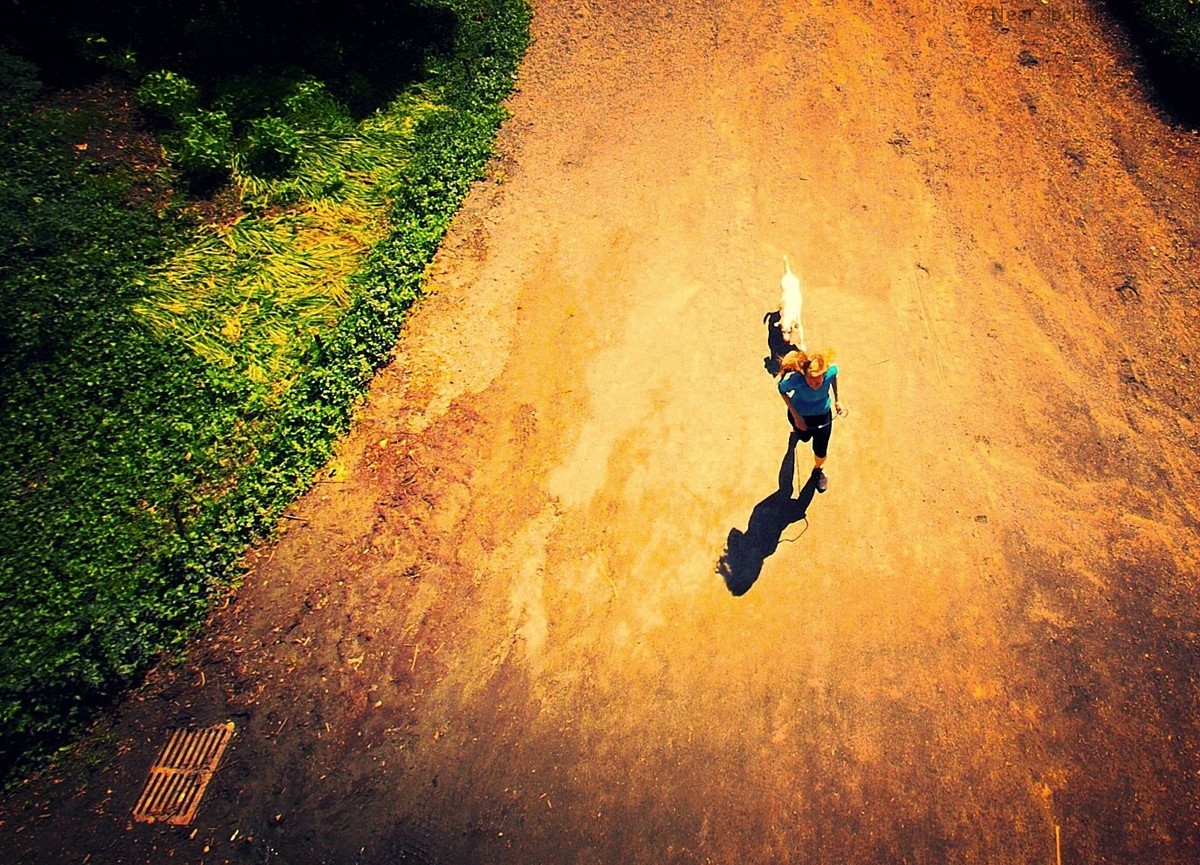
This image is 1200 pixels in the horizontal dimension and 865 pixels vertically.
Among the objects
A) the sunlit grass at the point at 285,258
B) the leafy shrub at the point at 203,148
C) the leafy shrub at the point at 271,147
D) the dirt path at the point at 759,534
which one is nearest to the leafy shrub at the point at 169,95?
the leafy shrub at the point at 203,148

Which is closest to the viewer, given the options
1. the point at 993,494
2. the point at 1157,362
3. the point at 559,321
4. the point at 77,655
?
the point at 77,655

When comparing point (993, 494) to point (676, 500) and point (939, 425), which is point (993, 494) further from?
point (676, 500)

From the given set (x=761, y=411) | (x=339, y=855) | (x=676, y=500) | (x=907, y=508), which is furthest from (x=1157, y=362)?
(x=339, y=855)

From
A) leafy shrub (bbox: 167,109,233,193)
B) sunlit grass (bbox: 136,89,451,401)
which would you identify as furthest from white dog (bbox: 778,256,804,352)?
leafy shrub (bbox: 167,109,233,193)

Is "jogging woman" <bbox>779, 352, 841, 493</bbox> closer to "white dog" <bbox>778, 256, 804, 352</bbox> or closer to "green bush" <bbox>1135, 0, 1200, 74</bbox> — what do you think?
"white dog" <bbox>778, 256, 804, 352</bbox>

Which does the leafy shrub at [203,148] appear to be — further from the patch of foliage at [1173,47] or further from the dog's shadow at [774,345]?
the patch of foliage at [1173,47]

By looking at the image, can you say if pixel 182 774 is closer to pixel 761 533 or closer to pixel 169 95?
pixel 761 533
